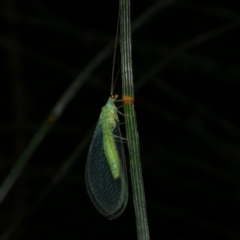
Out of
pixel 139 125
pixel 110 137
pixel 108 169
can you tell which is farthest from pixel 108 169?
pixel 139 125

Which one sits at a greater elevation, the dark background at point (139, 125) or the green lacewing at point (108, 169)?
the dark background at point (139, 125)

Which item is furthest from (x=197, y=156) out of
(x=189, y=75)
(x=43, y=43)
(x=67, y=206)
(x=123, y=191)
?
(x=123, y=191)

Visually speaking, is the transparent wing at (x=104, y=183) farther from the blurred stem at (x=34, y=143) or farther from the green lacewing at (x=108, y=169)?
the blurred stem at (x=34, y=143)

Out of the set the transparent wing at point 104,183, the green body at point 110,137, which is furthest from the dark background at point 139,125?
the transparent wing at point 104,183

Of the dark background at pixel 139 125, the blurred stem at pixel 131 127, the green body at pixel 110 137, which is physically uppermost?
the dark background at pixel 139 125

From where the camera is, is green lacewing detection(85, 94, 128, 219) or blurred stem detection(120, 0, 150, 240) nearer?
blurred stem detection(120, 0, 150, 240)

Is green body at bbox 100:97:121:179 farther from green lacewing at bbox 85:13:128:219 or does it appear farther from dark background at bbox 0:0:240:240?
dark background at bbox 0:0:240:240

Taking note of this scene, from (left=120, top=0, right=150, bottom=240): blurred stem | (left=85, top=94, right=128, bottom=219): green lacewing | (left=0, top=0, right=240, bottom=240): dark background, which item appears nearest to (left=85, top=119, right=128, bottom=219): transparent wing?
(left=85, top=94, right=128, bottom=219): green lacewing

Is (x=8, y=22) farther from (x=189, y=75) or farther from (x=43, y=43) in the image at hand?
(x=189, y=75)
